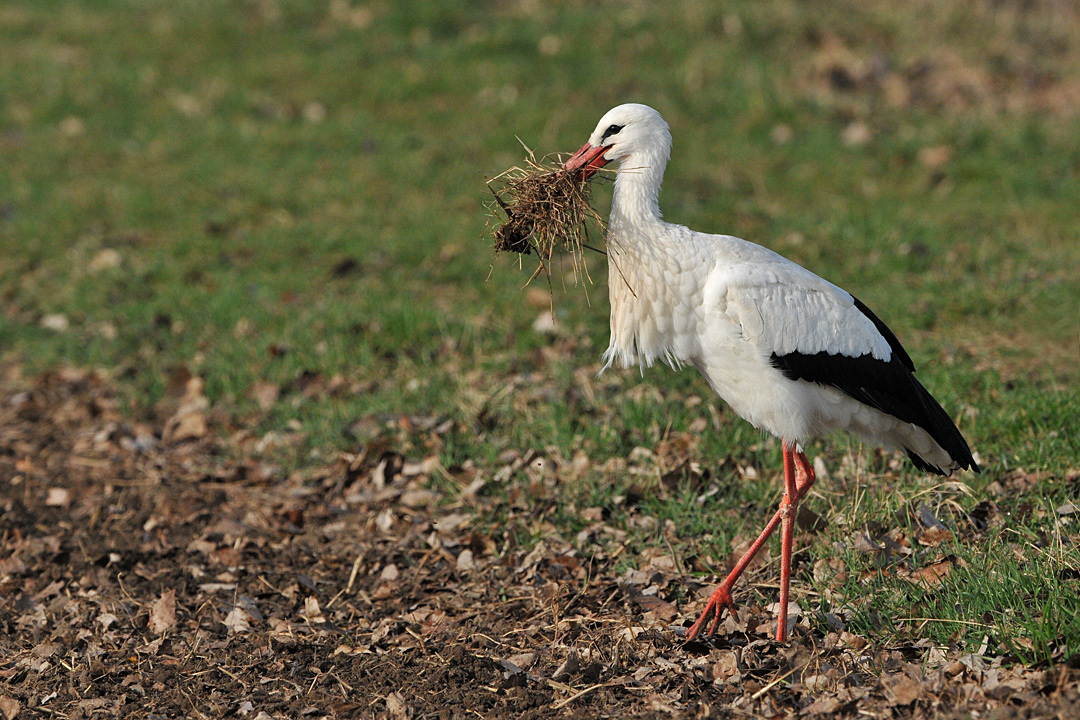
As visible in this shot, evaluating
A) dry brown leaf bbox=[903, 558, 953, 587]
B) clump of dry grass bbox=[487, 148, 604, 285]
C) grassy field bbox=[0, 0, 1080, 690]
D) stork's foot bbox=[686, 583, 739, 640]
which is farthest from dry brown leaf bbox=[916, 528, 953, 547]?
clump of dry grass bbox=[487, 148, 604, 285]

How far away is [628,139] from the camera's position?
3.78 m

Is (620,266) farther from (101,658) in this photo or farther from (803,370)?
(101,658)

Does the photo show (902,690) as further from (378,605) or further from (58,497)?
(58,497)

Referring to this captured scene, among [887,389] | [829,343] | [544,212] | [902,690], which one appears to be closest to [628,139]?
[544,212]

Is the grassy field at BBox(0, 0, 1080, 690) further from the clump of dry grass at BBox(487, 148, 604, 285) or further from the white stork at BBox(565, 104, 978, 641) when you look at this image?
the clump of dry grass at BBox(487, 148, 604, 285)

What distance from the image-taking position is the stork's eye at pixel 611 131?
380 cm

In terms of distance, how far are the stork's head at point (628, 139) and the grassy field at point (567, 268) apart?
4.99 feet

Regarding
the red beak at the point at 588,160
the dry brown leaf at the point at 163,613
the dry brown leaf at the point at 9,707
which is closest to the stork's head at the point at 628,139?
the red beak at the point at 588,160

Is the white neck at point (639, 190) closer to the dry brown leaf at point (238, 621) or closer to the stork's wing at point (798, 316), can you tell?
the stork's wing at point (798, 316)

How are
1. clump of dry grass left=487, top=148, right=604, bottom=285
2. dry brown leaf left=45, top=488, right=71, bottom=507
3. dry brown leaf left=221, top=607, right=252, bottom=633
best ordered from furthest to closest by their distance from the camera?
1. dry brown leaf left=45, top=488, right=71, bottom=507
2. dry brown leaf left=221, top=607, right=252, bottom=633
3. clump of dry grass left=487, top=148, right=604, bottom=285

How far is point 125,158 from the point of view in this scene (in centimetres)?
895

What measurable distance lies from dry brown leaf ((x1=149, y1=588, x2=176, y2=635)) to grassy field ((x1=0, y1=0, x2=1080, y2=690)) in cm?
128

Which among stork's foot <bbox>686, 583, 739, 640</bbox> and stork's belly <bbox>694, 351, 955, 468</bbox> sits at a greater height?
stork's belly <bbox>694, 351, 955, 468</bbox>

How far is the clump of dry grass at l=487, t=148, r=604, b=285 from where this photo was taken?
3.61 metres
